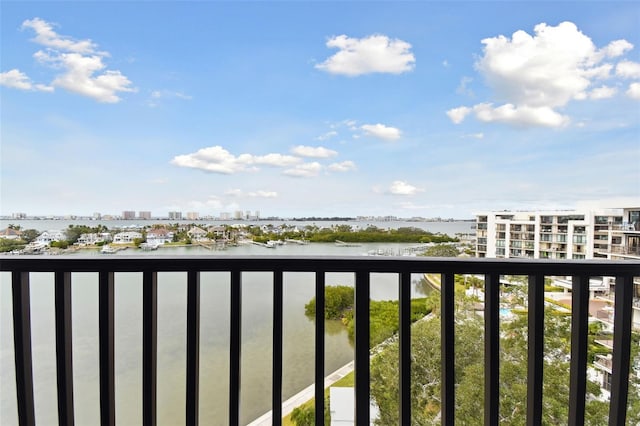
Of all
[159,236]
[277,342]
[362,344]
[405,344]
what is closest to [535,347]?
[405,344]

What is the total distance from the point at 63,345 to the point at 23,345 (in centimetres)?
16

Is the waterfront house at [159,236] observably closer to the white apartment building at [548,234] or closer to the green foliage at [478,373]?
the green foliage at [478,373]

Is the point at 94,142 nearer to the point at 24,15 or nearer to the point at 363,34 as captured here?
the point at 24,15

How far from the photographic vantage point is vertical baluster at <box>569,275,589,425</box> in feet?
3.69

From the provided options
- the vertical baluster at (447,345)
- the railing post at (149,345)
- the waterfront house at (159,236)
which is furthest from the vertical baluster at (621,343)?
the waterfront house at (159,236)

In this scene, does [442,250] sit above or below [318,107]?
below

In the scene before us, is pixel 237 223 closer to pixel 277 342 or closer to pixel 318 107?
pixel 277 342

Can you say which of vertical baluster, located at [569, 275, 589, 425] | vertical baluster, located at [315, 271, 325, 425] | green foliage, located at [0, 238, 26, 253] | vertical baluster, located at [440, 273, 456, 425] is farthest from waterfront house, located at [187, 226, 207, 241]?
vertical baluster, located at [569, 275, 589, 425]

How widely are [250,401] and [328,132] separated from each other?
11.8 ft

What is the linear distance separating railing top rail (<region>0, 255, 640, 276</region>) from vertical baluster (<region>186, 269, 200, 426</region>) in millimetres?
68

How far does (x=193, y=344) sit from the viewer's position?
118 centimetres

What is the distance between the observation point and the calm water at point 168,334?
1432mm

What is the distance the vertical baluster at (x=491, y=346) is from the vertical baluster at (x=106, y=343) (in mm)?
1364

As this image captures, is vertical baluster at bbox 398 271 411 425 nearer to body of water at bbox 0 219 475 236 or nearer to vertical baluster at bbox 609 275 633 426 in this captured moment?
vertical baluster at bbox 609 275 633 426
